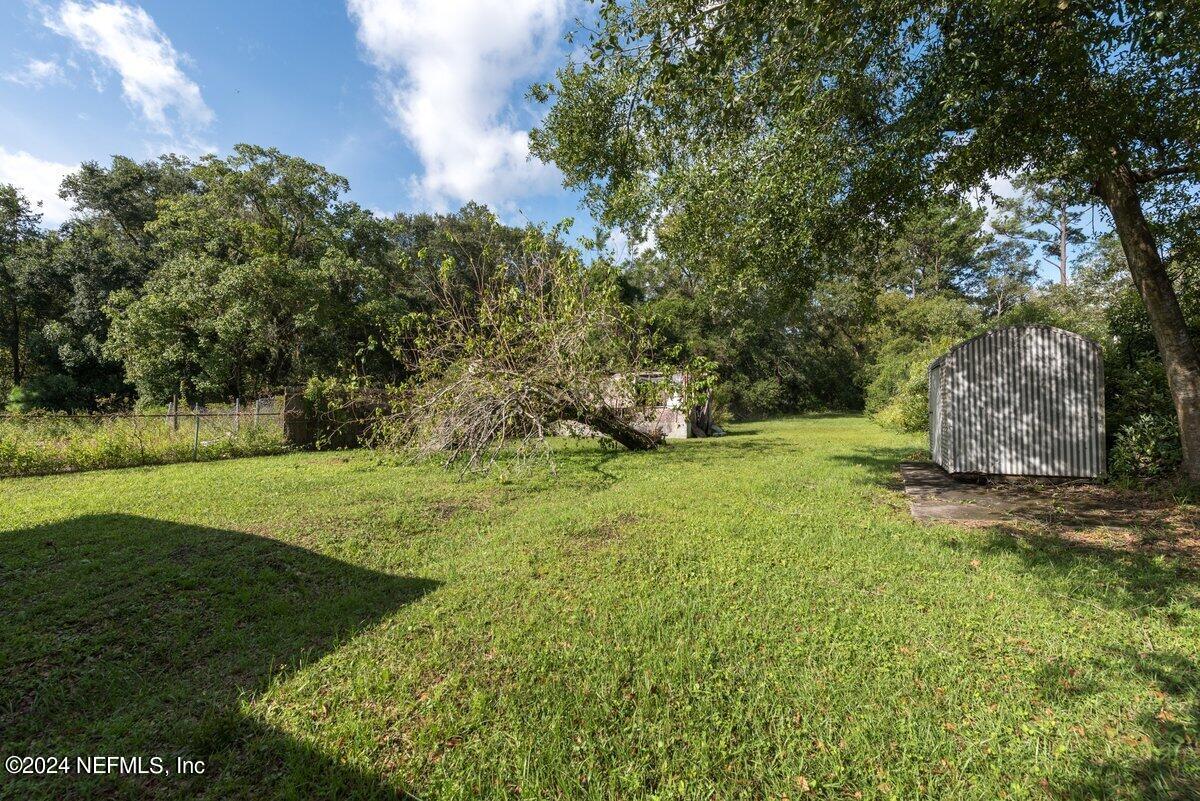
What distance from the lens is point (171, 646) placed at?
2826mm

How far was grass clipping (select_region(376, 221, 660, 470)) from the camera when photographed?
8.85m

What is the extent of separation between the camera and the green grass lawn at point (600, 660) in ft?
6.28

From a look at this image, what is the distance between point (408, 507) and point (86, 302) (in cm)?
2446

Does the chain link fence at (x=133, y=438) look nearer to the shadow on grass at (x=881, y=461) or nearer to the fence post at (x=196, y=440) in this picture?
the fence post at (x=196, y=440)

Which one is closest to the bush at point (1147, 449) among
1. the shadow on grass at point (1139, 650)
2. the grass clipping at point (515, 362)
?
the shadow on grass at point (1139, 650)

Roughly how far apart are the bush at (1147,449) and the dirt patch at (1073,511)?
17.8 inches

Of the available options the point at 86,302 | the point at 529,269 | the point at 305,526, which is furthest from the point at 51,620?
the point at 86,302

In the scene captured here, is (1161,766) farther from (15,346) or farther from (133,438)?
(15,346)

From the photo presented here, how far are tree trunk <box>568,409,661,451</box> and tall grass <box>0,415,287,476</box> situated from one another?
24.9ft

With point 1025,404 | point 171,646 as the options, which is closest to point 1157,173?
point 1025,404

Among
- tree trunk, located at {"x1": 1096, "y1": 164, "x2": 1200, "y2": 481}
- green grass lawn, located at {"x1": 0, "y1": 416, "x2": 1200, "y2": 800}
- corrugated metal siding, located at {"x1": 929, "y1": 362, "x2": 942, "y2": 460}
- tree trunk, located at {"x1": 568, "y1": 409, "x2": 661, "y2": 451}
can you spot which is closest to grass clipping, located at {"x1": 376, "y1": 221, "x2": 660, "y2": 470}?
tree trunk, located at {"x1": 568, "y1": 409, "x2": 661, "y2": 451}

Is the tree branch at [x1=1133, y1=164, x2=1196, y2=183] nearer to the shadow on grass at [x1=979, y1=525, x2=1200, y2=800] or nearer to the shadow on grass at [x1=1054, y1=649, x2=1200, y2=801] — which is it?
the shadow on grass at [x1=979, y1=525, x2=1200, y2=800]

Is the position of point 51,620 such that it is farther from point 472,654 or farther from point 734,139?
point 734,139

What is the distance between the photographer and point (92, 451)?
8766mm
